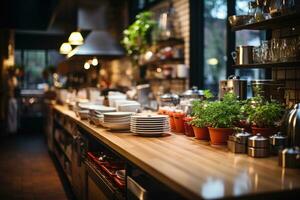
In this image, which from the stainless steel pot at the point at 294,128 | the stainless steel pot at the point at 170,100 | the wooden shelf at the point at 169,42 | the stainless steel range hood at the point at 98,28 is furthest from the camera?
the stainless steel range hood at the point at 98,28

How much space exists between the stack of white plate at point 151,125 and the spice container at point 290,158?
126 centimetres

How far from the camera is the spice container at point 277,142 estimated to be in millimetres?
2361

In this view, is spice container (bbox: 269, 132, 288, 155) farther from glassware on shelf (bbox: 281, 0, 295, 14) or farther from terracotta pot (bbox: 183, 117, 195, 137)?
glassware on shelf (bbox: 281, 0, 295, 14)

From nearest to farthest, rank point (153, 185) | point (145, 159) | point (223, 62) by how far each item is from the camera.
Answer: point (145, 159) < point (153, 185) < point (223, 62)

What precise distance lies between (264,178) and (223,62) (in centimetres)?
389

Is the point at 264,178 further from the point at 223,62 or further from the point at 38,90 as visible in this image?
the point at 38,90

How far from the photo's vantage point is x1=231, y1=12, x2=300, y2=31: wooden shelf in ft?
9.70

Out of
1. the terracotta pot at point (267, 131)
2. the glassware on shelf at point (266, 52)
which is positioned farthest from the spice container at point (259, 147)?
the glassware on shelf at point (266, 52)

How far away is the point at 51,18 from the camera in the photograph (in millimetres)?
10523

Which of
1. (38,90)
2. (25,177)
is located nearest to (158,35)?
(25,177)

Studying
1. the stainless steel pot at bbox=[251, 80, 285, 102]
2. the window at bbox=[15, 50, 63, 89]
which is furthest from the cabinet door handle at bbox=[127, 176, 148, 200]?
the window at bbox=[15, 50, 63, 89]

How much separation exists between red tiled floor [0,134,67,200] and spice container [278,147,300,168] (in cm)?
346

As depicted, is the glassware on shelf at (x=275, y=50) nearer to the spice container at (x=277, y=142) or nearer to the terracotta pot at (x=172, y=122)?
the spice container at (x=277, y=142)

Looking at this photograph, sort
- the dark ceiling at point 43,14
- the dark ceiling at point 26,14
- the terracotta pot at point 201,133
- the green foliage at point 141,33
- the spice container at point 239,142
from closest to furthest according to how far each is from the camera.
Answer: the spice container at point 239,142 < the terracotta pot at point 201,133 < the green foliage at point 141,33 < the dark ceiling at point 43,14 < the dark ceiling at point 26,14
